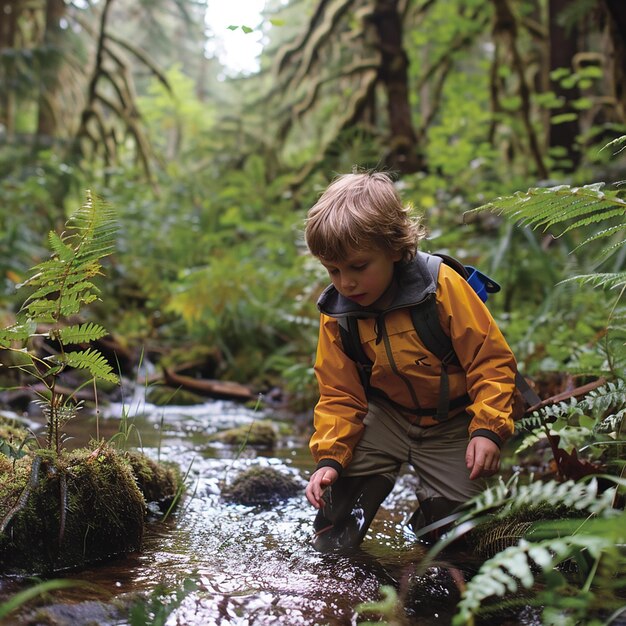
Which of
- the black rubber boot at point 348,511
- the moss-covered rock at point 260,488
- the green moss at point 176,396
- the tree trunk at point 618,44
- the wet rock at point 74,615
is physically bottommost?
the green moss at point 176,396

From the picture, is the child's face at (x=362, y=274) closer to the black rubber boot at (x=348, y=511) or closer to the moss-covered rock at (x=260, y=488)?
the black rubber boot at (x=348, y=511)

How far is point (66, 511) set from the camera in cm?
204

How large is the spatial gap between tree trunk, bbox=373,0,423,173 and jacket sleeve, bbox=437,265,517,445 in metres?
6.78

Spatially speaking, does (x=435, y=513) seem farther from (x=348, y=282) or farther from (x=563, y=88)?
(x=563, y=88)

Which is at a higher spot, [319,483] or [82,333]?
[82,333]

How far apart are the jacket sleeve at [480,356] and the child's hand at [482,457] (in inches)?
1.3

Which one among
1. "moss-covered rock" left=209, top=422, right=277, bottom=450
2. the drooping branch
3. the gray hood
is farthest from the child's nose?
the drooping branch

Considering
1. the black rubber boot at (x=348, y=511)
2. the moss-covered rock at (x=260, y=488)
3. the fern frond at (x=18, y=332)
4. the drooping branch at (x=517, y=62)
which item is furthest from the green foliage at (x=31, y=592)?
the drooping branch at (x=517, y=62)

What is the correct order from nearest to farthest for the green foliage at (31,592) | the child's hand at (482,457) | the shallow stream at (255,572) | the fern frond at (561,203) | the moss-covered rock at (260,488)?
the green foliage at (31,592), the shallow stream at (255,572), the fern frond at (561,203), the child's hand at (482,457), the moss-covered rock at (260,488)

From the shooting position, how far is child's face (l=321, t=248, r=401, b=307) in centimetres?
255

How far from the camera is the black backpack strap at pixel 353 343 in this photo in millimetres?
2732

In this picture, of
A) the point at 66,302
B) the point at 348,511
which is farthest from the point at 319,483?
the point at 66,302

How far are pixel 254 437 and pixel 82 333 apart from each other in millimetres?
2546

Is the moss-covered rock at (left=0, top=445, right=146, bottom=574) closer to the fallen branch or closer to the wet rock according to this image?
the wet rock
